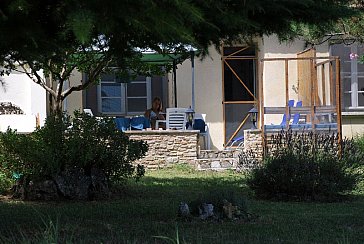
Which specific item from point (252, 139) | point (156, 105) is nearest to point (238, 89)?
point (156, 105)

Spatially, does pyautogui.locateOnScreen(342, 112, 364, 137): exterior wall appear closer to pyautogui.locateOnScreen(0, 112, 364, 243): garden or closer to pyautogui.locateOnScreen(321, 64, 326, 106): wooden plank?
pyautogui.locateOnScreen(321, 64, 326, 106): wooden plank

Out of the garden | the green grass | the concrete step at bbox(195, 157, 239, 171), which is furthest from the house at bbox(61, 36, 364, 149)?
the green grass

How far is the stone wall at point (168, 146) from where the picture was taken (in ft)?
58.3

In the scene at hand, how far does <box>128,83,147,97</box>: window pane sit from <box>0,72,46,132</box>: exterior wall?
269 cm

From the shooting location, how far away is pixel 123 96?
20.8 m

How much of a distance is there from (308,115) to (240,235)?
9.18m

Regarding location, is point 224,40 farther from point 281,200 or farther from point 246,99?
point 246,99

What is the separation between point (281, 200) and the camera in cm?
1134

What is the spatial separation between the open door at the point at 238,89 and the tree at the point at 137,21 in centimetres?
1150

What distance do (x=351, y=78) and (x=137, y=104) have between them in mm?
6124

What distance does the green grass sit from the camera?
748 cm

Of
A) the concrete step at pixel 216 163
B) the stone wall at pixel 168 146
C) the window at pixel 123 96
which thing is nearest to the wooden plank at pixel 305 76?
the concrete step at pixel 216 163

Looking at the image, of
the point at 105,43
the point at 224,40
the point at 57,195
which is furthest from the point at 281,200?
the point at 105,43

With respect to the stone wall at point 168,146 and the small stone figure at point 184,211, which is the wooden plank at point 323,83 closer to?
the stone wall at point 168,146
